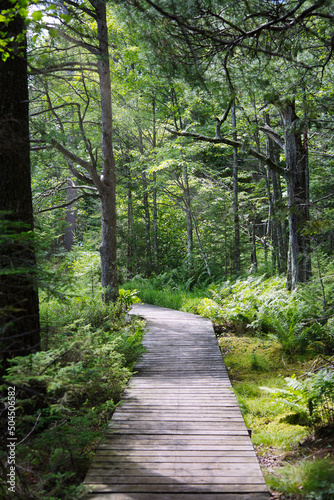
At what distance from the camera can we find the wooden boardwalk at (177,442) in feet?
9.96

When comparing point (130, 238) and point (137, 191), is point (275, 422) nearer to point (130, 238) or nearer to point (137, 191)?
point (130, 238)

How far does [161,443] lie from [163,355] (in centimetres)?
310

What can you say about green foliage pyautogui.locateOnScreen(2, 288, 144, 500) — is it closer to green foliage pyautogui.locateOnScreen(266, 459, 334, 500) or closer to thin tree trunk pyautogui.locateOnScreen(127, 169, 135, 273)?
green foliage pyautogui.locateOnScreen(266, 459, 334, 500)

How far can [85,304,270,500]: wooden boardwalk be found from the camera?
3.04m

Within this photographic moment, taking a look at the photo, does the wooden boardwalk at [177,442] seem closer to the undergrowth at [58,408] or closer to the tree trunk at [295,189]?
the undergrowth at [58,408]

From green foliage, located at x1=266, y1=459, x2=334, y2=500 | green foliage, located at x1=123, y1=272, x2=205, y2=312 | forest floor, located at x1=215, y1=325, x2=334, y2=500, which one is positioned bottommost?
forest floor, located at x1=215, y1=325, x2=334, y2=500

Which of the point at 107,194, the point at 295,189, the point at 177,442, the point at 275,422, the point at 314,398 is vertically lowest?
the point at 275,422

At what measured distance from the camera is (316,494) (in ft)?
9.46

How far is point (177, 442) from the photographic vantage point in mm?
3828

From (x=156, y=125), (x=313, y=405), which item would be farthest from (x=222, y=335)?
(x=156, y=125)

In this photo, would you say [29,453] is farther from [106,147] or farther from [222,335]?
[106,147]

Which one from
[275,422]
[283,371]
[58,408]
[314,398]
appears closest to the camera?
[58,408]

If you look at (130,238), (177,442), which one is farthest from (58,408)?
(130,238)

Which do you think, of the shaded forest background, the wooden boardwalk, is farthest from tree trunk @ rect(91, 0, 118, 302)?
the wooden boardwalk
